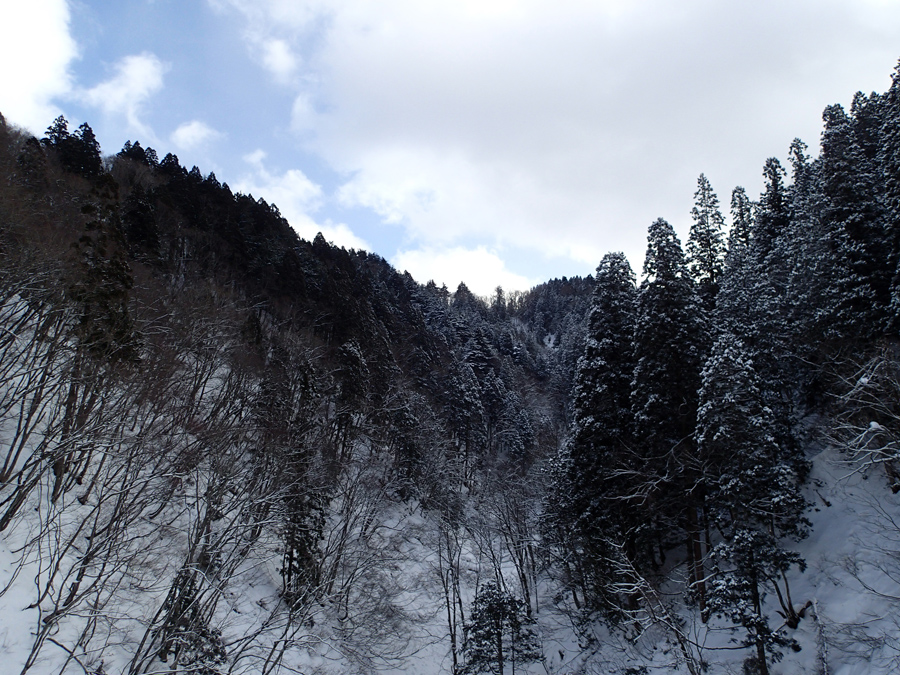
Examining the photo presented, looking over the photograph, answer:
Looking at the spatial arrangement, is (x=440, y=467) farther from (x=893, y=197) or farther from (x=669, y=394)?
(x=893, y=197)

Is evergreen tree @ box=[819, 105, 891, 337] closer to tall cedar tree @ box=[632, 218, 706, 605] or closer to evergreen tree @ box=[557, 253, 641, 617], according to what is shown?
tall cedar tree @ box=[632, 218, 706, 605]

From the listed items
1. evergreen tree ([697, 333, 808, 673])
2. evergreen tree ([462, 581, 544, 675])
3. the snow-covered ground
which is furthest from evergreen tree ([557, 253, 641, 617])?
evergreen tree ([697, 333, 808, 673])

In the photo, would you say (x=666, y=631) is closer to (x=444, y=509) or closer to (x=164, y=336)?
(x=444, y=509)

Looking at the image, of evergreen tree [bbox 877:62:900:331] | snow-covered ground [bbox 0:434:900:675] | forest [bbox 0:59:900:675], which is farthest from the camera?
evergreen tree [bbox 877:62:900:331]

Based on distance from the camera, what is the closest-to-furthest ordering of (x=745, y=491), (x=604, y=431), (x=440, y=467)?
(x=745, y=491) < (x=604, y=431) < (x=440, y=467)

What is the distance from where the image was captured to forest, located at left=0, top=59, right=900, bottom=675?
12.3 meters

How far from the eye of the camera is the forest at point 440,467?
1234 centimetres

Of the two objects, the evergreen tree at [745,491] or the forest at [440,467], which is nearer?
the forest at [440,467]

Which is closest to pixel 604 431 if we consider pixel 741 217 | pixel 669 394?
pixel 669 394

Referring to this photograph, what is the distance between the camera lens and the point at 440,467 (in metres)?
A: 35.2

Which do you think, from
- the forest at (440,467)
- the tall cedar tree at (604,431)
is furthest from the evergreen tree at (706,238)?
the tall cedar tree at (604,431)

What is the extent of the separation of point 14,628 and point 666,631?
1995 cm

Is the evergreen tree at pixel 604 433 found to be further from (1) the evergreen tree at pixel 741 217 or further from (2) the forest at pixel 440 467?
(1) the evergreen tree at pixel 741 217

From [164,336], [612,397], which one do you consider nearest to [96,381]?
[164,336]
